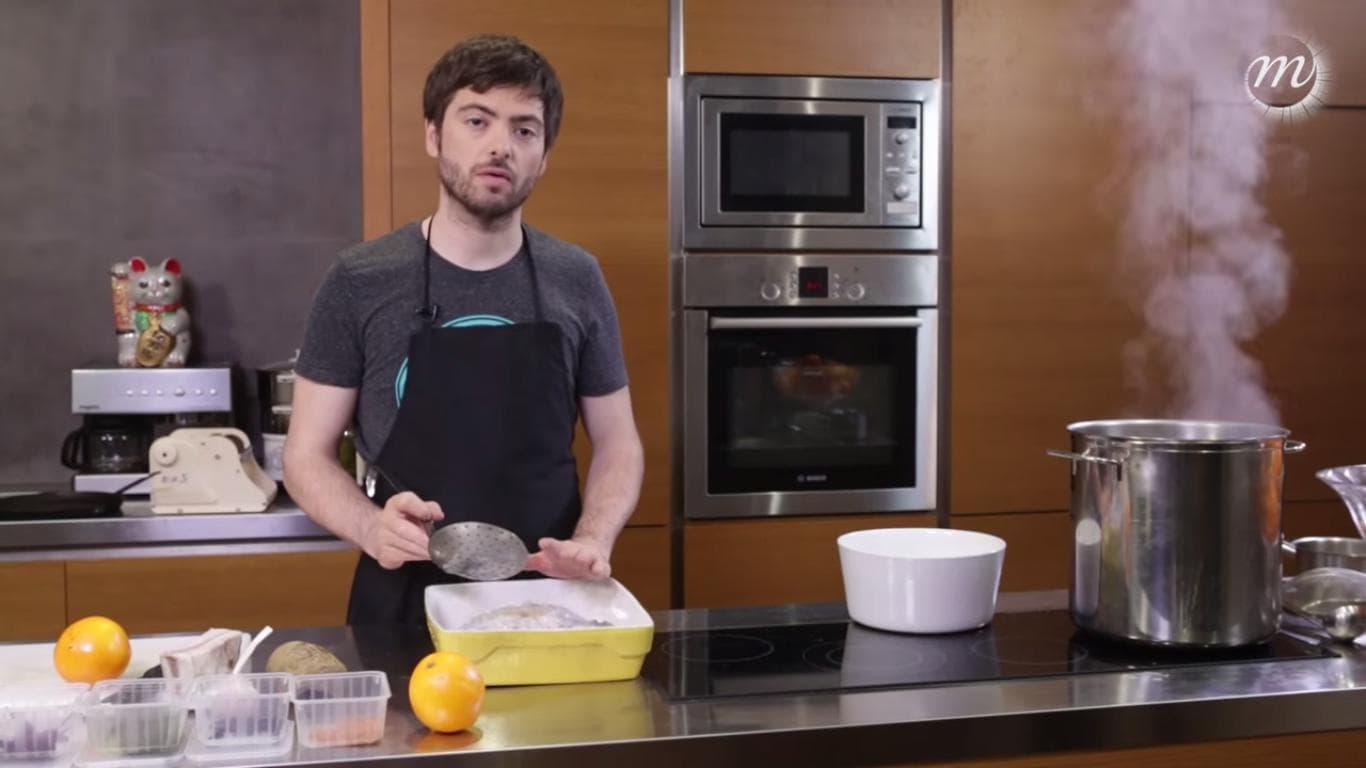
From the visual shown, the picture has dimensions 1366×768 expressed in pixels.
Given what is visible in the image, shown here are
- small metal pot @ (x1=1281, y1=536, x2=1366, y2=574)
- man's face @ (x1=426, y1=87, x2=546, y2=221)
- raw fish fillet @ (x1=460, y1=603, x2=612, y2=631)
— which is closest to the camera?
raw fish fillet @ (x1=460, y1=603, x2=612, y2=631)

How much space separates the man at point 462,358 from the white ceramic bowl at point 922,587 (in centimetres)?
40

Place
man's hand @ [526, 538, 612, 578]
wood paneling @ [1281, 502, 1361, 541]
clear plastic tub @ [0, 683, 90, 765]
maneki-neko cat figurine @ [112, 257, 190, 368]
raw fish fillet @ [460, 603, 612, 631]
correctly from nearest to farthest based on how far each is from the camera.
Answer: 1. clear plastic tub @ [0, 683, 90, 765]
2. raw fish fillet @ [460, 603, 612, 631]
3. man's hand @ [526, 538, 612, 578]
4. maneki-neko cat figurine @ [112, 257, 190, 368]
5. wood paneling @ [1281, 502, 1361, 541]

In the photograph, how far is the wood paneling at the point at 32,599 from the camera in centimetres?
271

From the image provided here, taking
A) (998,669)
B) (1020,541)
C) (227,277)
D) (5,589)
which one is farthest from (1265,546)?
(227,277)

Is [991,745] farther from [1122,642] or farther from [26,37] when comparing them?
[26,37]

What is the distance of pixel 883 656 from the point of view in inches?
64.1

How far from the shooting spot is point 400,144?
9.45 feet

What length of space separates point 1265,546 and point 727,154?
66.4 inches

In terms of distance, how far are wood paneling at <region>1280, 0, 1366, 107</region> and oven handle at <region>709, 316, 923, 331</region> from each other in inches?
43.8

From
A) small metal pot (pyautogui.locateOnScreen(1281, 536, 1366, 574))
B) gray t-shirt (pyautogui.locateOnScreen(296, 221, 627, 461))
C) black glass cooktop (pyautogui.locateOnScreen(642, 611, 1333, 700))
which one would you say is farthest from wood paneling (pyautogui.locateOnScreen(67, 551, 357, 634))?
small metal pot (pyautogui.locateOnScreen(1281, 536, 1366, 574))

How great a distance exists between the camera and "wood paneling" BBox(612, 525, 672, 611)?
3.01m

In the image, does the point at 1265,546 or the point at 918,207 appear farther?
the point at 918,207

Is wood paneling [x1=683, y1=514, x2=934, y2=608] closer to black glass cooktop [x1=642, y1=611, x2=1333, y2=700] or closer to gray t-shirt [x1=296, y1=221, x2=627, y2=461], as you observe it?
gray t-shirt [x1=296, y1=221, x2=627, y2=461]

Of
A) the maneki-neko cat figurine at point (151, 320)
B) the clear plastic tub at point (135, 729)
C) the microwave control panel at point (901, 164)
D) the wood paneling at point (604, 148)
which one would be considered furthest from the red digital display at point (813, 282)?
the clear plastic tub at point (135, 729)
